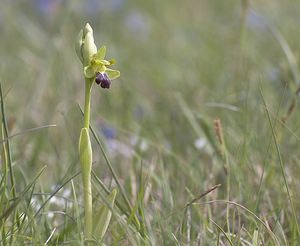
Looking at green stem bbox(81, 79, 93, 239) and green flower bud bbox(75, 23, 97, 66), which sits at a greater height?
green flower bud bbox(75, 23, 97, 66)

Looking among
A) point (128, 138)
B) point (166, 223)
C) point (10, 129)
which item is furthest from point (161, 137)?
point (166, 223)

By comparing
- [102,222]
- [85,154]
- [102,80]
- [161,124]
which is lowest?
[161,124]

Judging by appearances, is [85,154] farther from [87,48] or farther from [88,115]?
[87,48]

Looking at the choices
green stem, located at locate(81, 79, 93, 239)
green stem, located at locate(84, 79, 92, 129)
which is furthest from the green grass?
green stem, located at locate(84, 79, 92, 129)

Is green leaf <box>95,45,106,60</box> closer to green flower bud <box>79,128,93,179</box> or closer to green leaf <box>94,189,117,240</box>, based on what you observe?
green flower bud <box>79,128,93,179</box>

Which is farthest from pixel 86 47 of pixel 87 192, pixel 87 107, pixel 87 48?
pixel 87 192

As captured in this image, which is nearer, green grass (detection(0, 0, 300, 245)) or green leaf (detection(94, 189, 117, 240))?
green leaf (detection(94, 189, 117, 240))

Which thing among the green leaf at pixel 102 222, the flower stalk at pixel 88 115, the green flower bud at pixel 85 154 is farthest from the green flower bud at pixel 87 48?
the green leaf at pixel 102 222

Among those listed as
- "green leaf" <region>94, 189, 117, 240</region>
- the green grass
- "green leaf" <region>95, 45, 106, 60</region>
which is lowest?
the green grass
